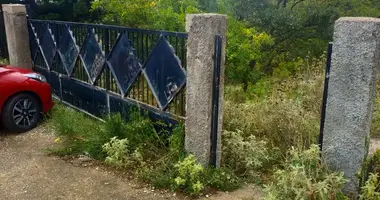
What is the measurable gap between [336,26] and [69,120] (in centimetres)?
408

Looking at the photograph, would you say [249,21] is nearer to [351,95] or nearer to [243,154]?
[243,154]

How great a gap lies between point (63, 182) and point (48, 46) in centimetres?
380

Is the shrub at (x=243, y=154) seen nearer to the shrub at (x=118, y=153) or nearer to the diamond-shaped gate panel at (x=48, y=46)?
the shrub at (x=118, y=153)

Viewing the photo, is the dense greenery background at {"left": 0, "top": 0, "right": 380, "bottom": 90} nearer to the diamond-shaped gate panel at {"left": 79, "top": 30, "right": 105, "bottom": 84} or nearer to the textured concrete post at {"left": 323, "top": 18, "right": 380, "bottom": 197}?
the diamond-shaped gate panel at {"left": 79, "top": 30, "right": 105, "bottom": 84}

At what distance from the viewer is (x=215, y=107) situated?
13.8ft

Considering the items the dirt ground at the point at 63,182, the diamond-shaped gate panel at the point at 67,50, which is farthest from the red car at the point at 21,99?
the dirt ground at the point at 63,182

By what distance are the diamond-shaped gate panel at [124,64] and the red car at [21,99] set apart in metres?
1.45

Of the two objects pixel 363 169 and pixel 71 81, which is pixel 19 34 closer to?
pixel 71 81

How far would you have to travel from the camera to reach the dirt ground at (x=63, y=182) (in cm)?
414

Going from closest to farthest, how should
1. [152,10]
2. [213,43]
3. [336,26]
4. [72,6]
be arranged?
[336,26], [213,43], [152,10], [72,6]

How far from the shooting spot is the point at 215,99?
165 inches

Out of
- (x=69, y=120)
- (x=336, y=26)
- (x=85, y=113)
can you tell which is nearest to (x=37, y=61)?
(x=85, y=113)

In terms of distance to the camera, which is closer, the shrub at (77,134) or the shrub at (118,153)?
the shrub at (118,153)

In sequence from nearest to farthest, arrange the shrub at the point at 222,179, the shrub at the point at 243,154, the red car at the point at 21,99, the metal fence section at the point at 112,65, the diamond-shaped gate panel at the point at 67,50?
the shrub at the point at 222,179, the shrub at the point at 243,154, the metal fence section at the point at 112,65, the red car at the point at 21,99, the diamond-shaped gate panel at the point at 67,50
